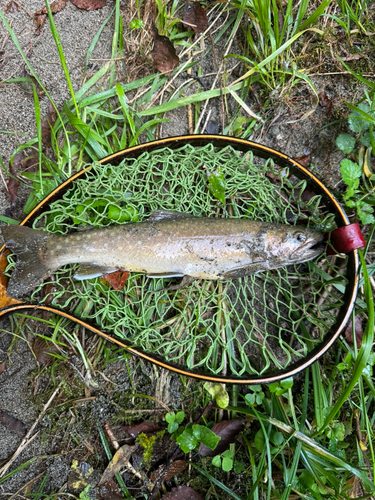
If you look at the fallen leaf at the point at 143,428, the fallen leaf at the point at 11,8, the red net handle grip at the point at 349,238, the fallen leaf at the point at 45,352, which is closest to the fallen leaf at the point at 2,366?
the fallen leaf at the point at 45,352

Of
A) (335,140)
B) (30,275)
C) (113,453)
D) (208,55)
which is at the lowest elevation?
(113,453)

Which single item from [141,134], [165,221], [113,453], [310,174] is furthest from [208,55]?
[113,453]

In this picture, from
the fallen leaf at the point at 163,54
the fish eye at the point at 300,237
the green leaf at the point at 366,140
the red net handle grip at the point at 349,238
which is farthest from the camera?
the fallen leaf at the point at 163,54

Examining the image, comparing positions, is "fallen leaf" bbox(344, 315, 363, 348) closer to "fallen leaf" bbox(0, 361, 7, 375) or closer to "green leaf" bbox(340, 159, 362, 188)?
"green leaf" bbox(340, 159, 362, 188)

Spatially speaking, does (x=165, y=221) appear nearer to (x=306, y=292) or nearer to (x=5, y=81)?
(x=306, y=292)

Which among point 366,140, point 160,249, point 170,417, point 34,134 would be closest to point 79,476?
point 170,417

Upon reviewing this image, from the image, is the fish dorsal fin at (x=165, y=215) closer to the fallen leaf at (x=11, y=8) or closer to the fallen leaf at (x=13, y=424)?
the fallen leaf at (x=13, y=424)
